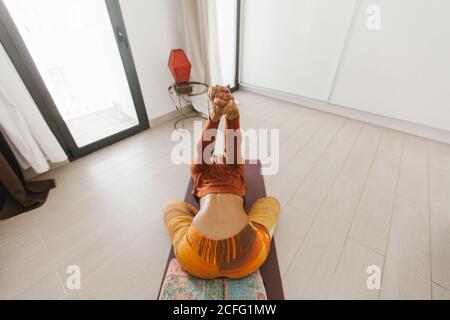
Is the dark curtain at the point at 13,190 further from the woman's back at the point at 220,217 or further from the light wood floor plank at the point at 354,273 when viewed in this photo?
the light wood floor plank at the point at 354,273

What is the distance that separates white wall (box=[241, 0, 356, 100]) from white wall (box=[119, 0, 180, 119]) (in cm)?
113

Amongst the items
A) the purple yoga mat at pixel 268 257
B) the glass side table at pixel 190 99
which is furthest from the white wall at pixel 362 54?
the purple yoga mat at pixel 268 257

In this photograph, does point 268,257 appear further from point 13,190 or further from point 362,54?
point 362,54

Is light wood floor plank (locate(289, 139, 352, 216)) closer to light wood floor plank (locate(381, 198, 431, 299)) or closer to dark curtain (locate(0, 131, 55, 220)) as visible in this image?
light wood floor plank (locate(381, 198, 431, 299))

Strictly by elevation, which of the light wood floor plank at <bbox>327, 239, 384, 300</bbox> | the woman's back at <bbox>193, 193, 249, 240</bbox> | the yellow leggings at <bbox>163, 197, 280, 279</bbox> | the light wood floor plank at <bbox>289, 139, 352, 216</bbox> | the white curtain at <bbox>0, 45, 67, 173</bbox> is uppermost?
the white curtain at <bbox>0, 45, 67, 173</bbox>

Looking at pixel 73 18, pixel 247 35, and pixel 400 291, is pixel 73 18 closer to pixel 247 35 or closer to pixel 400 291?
pixel 247 35

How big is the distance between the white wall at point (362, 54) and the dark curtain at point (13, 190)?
271 cm

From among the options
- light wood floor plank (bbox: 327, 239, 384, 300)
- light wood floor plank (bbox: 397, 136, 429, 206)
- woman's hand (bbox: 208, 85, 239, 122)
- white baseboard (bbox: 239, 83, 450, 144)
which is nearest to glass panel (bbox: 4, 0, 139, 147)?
woman's hand (bbox: 208, 85, 239, 122)

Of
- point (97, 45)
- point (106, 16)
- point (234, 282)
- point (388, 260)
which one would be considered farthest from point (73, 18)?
point (388, 260)

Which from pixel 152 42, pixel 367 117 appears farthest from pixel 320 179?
pixel 152 42

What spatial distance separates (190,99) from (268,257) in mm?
1905

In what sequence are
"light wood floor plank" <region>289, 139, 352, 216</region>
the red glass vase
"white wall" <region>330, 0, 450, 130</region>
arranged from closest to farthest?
"light wood floor plank" <region>289, 139, 352, 216</region>, "white wall" <region>330, 0, 450, 130</region>, the red glass vase

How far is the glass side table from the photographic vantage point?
2010 mm

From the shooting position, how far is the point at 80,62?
205cm
